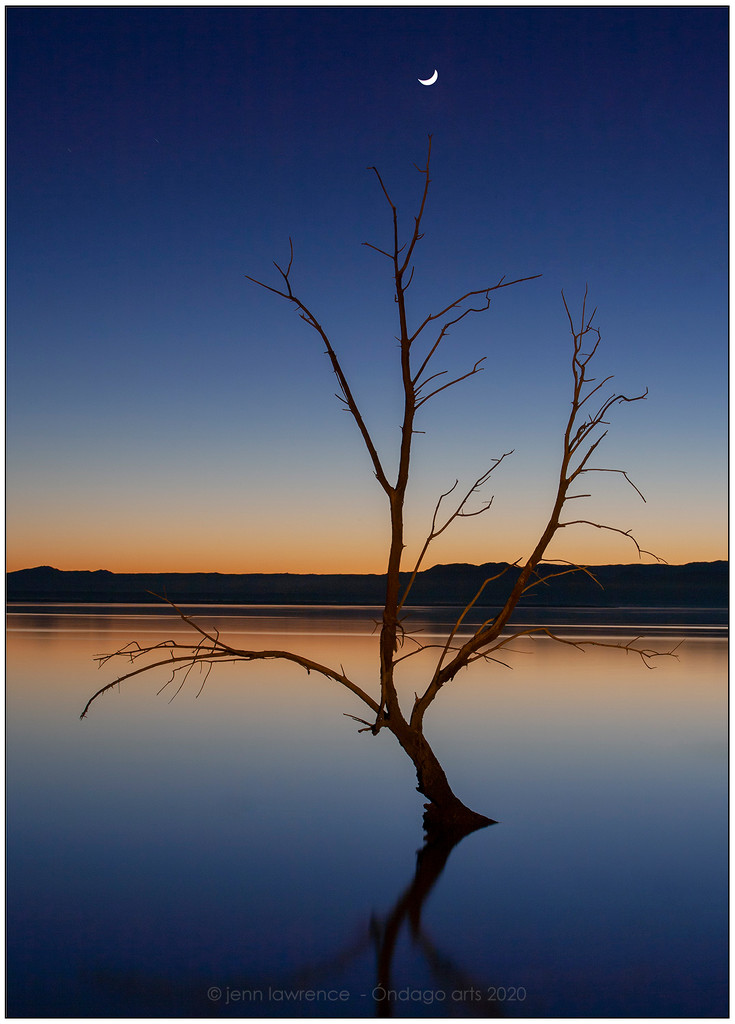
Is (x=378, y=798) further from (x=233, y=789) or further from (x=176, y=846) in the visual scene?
(x=176, y=846)

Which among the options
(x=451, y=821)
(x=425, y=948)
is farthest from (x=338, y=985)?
(x=451, y=821)

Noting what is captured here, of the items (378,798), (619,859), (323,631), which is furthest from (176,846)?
(323,631)

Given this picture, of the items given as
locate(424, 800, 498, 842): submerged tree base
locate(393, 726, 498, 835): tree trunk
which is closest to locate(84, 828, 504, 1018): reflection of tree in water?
locate(393, 726, 498, 835): tree trunk

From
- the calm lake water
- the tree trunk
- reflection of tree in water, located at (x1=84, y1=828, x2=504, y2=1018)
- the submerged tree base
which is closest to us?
reflection of tree in water, located at (x1=84, y1=828, x2=504, y2=1018)

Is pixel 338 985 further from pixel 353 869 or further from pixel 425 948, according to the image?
pixel 353 869

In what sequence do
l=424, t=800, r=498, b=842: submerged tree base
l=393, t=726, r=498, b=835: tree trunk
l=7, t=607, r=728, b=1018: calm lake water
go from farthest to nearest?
l=424, t=800, r=498, b=842: submerged tree base < l=393, t=726, r=498, b=835: tree trunk < l=7, t=607, r=728, b=1018: calm lake water

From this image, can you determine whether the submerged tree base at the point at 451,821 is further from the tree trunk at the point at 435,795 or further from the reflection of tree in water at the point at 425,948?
the reflection of tree in water at the point at 425,948

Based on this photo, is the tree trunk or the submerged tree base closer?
the tree trunk

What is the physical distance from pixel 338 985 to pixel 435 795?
6.59ft

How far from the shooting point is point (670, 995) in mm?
3361

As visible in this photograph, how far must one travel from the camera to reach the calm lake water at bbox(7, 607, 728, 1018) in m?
3.37

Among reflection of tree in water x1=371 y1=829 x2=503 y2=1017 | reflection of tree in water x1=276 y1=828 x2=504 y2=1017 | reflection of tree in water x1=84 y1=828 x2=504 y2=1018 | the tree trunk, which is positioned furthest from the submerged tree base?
reflection of tree in water x1=84 y1=828 x2=504 y2=1018

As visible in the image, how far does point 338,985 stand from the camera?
3.36 meters

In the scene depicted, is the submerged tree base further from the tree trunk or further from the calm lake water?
the calm lake water
